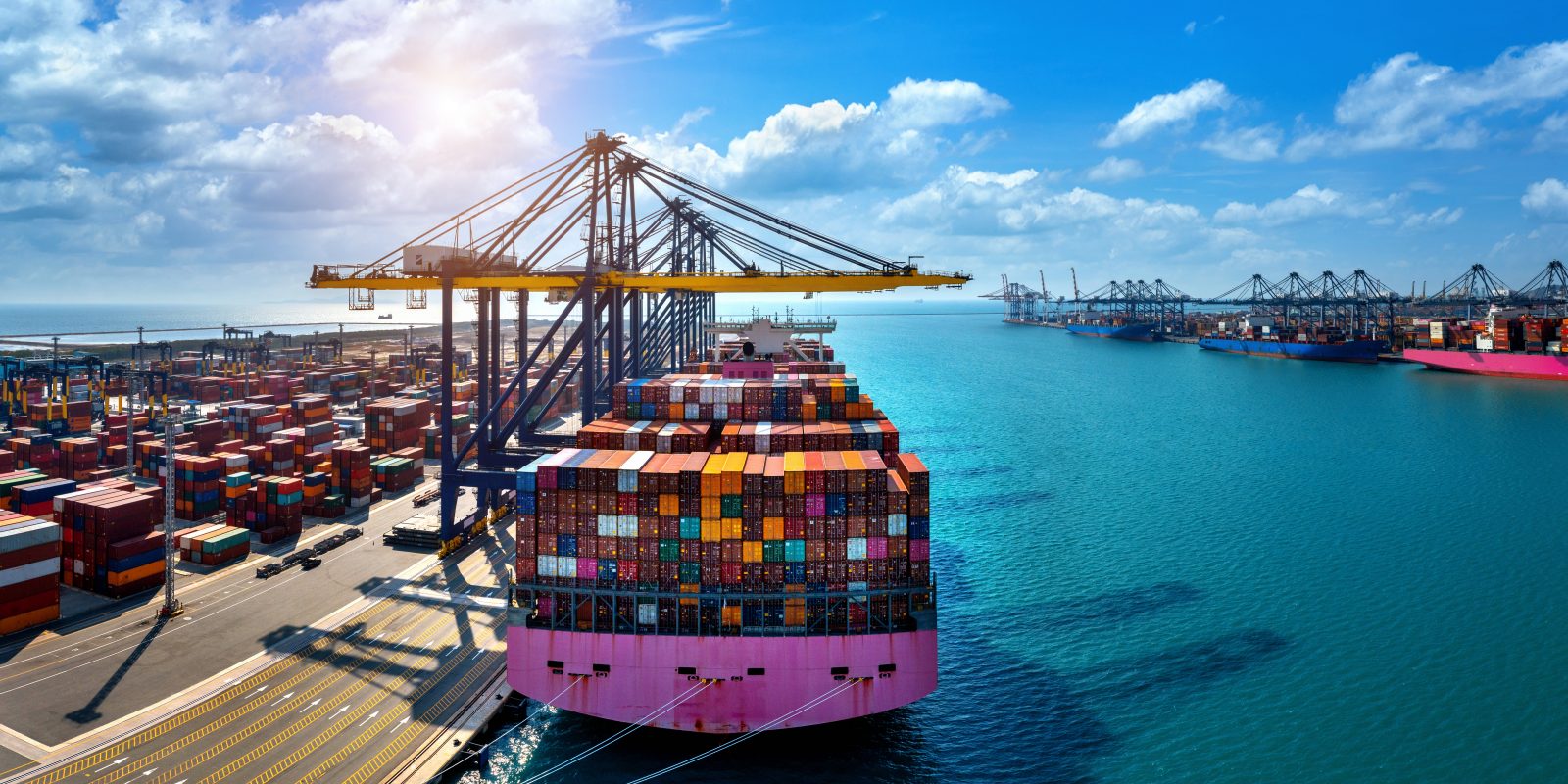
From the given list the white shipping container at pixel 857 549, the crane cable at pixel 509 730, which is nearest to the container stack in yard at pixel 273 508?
the crane cable at pixel 509 730

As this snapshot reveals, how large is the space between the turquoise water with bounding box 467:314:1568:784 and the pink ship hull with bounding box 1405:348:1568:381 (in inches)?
2617

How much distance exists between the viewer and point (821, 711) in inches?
1032

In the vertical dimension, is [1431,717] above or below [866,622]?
below

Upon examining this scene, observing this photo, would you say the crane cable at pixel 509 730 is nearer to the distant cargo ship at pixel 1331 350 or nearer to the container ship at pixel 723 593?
the container ship at pixel 723 593

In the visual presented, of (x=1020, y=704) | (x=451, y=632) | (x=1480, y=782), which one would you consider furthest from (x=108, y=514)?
(x=1480, y=782)

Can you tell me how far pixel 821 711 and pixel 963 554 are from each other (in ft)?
75.8

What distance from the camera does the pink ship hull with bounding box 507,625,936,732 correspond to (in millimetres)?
26328

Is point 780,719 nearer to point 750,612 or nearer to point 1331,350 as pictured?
point 750,612

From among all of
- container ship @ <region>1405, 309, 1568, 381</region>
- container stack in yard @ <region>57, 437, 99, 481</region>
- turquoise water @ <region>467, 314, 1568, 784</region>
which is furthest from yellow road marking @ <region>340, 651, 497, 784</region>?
container ship @ <region>1405, 309, 1568, 381</region>

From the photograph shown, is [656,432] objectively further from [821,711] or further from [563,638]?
[821,711]

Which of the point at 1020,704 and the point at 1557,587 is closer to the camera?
the point at 1020,704

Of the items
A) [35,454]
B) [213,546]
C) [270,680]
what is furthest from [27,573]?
[35,454]

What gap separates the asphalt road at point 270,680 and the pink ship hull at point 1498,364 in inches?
6209

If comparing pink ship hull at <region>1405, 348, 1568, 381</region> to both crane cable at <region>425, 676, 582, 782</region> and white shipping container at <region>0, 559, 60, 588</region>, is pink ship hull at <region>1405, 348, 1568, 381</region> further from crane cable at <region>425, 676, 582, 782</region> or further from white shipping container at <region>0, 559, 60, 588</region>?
white shipping container at <region>0, 559, 60, 588</region>
